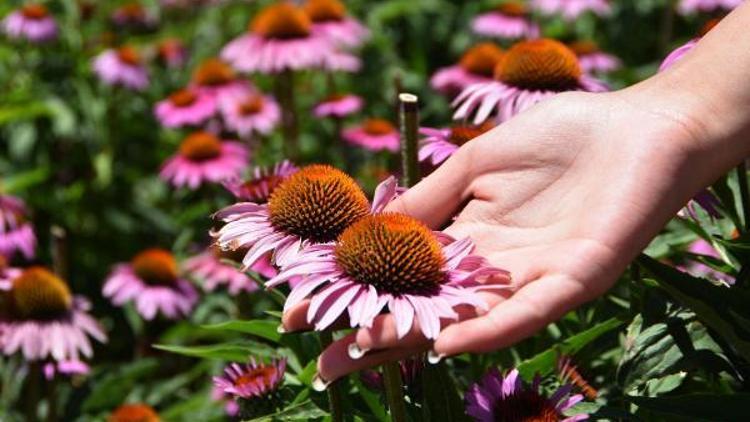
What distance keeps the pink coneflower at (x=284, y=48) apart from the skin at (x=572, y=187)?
183cm

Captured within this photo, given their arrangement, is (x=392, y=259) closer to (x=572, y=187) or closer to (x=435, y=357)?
(x=435, y=357)

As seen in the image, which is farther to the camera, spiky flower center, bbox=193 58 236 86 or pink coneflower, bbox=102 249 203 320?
spiky flower center, bbox=193 58 236 86

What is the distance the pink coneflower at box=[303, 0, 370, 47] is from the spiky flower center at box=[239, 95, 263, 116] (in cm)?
32

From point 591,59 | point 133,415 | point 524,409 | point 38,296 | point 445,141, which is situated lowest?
point 133,415

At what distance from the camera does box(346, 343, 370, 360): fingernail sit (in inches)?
41.4

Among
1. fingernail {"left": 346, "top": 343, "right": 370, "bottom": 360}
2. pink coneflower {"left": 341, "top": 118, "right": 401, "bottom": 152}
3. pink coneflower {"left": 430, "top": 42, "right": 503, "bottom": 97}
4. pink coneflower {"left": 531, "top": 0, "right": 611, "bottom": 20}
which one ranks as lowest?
pink coneflower {"left": 341, "top": 118, "right": 401, "bottom": 152}

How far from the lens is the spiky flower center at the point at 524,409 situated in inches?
48.4

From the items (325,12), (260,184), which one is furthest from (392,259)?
(325,12)

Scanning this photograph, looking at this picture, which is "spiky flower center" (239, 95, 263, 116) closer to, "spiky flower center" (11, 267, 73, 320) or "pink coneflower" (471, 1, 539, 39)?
"pink coneflower" (471, 1, 539, 39)

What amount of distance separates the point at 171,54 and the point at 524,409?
330cm

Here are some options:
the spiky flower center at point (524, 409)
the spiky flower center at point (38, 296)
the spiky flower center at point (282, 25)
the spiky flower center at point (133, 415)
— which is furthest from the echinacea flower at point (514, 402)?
the spiky flower center at point (282, 25)

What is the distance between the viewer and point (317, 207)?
134 centimetres

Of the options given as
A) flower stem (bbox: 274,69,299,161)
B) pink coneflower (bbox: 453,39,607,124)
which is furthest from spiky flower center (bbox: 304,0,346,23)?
pink coneflower (bbox: 453,39,607,124)

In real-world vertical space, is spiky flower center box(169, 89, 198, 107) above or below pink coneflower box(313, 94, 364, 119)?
above
